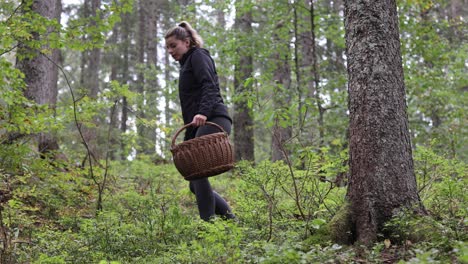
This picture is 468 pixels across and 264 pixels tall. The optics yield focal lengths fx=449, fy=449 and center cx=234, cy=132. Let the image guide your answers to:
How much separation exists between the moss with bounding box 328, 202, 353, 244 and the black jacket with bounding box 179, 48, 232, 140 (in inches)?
63.4

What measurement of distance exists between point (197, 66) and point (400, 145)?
7.00 ft

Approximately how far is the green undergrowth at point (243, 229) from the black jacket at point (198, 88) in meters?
0.66

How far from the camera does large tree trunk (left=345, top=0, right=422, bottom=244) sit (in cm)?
356

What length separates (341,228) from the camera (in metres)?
3.61

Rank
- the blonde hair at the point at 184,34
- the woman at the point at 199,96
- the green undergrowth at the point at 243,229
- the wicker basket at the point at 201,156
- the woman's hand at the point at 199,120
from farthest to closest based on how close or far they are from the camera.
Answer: the blonde hair at the point at 184,34 < the woman at the point at 199,96 < the woman's hand at the point at 199,120 < the wicker basket at the point at 201,156 < the green undergrowth at the point at 243,229

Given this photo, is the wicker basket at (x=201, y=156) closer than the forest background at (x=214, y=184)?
No

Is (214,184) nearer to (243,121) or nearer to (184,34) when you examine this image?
(243,121)

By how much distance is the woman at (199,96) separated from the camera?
176 inches

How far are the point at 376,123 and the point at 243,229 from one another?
139 cm

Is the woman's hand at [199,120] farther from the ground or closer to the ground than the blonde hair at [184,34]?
closer to the ground

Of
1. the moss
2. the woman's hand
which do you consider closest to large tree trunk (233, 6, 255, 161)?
the woman's hand

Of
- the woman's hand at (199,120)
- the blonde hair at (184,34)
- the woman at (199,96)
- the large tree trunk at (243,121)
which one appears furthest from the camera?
the large tree trunk at (243,121)

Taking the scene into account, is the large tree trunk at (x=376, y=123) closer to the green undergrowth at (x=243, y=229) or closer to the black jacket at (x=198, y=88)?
the green undergrowth at (x=243, y=229)

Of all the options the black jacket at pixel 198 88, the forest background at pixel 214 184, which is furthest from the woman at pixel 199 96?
the forest background at pixel 214 184
